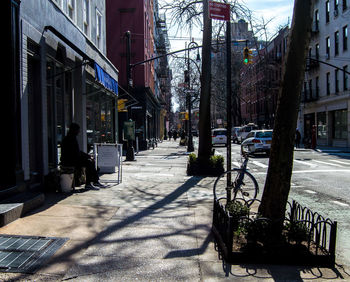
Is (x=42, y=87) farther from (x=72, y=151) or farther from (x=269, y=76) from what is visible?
(x=269, y=76)

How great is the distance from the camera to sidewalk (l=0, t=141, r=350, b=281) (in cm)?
382

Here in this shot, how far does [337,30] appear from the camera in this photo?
3269 centimetres

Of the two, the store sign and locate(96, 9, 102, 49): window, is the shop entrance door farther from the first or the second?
the store sign

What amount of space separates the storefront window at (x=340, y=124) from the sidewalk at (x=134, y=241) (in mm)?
28551

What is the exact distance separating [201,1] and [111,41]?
761 inches

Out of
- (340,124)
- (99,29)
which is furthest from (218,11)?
(340,124)

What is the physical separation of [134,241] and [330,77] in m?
34.1

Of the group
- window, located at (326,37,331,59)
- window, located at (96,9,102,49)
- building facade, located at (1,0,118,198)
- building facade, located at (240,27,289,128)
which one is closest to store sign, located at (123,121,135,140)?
building facade, located at (1,0,118,198)

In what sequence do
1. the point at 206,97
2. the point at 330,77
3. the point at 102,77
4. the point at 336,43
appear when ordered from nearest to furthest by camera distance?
the point at 102,77
the point at 206,97
the point at 336,43
the point at 330,77

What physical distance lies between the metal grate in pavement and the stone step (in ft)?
1.76

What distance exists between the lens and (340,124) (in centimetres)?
3366

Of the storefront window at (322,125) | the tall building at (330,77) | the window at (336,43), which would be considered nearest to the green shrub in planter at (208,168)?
the tall building at (330,77)

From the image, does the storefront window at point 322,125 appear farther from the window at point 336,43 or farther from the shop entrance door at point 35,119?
the shop entrance door at point 35,119

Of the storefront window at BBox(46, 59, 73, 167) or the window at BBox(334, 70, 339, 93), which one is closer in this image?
the storefront window at BBox(46, 59, 73, 167)
